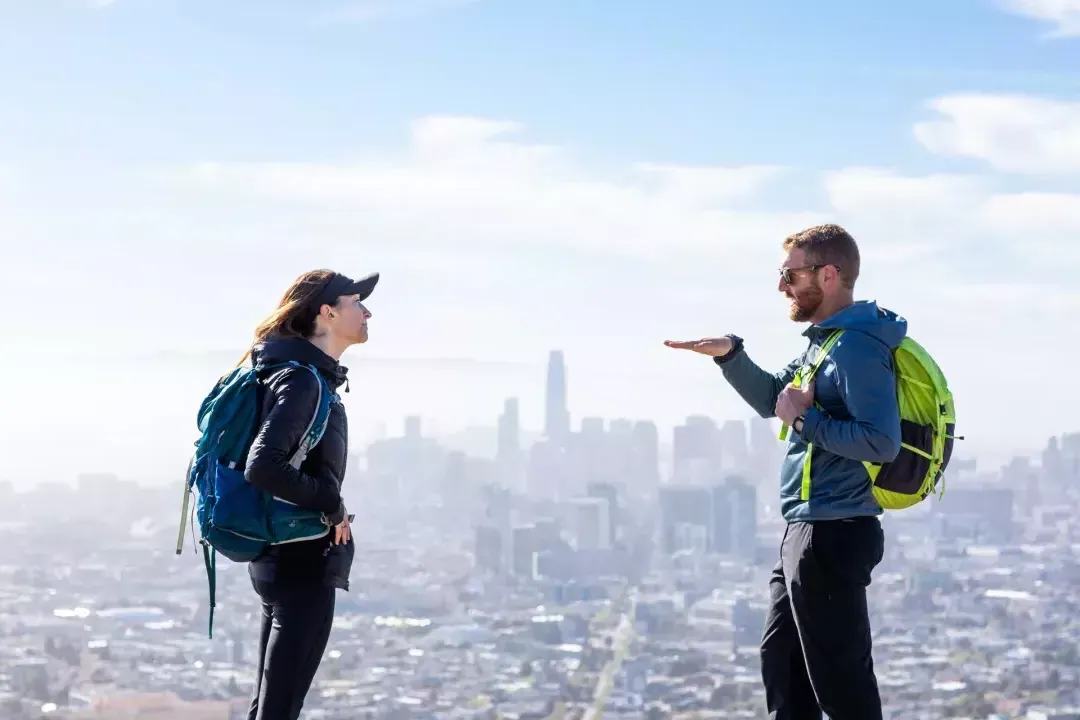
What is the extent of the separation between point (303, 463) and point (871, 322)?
1.65 m

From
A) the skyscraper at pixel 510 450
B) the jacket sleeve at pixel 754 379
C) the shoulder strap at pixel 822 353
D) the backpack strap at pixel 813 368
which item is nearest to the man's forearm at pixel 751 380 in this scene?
the jacket sleeve at pixel 754 379

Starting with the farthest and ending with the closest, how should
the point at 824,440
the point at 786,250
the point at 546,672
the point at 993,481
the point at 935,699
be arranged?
the point at 993,481 < the point at 546,672 < the point at 935,699 < the point at 786,250 < the point at 824,440

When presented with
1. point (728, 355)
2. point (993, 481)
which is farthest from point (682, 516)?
point (728, 355)

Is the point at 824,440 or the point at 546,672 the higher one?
the point at 824,440

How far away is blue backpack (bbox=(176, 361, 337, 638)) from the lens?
3811 mm

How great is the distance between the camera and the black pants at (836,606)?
3854mm

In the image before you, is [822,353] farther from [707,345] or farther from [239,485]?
[239,485]

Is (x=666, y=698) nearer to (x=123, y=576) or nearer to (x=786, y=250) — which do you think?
(x=123, y=576)

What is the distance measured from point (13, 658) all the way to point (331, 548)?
22.9m

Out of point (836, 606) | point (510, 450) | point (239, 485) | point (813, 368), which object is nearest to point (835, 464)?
point (813, 368)

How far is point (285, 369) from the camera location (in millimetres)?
3875

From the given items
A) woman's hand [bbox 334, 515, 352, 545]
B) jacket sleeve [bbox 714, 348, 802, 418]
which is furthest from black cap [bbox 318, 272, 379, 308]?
jacket sleeve [bbox 714, 348, 802, 418]

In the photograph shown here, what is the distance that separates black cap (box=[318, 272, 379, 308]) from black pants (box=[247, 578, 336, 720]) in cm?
83

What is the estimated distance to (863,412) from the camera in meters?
3.76
